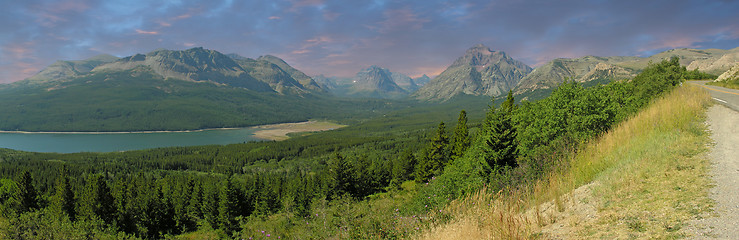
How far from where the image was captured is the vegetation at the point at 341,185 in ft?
46.0

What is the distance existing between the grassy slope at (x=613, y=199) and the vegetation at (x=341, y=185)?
105 centimetres

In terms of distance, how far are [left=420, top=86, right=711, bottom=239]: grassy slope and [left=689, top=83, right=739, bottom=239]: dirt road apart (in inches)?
8.7

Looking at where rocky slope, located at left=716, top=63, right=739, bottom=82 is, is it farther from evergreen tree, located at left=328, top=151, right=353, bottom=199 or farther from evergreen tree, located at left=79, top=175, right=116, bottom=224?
evergreen tree, located at left=79, top=175, right=116, bottom=224

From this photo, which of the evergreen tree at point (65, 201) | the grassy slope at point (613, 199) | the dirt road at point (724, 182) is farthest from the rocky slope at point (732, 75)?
the evergreen tree at point (65, 201)

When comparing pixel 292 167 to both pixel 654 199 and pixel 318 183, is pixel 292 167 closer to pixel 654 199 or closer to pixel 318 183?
pixel 318 183

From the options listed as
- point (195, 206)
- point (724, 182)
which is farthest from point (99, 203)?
point (724, 182)

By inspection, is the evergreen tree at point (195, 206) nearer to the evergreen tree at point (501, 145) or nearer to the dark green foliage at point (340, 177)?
the dark green foliage at point (340, 177)

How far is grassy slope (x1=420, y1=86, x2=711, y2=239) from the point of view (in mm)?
6219

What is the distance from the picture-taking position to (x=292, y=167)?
174 meters

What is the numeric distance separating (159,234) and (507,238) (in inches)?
3386

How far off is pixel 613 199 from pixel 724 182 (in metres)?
2.59

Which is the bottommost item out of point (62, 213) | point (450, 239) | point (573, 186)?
point (62, 213)

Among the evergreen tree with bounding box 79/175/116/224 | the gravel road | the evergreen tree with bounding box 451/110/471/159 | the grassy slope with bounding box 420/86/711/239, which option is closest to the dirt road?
the gravel road

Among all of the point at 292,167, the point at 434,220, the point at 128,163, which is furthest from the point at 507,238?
the point at 128,163
